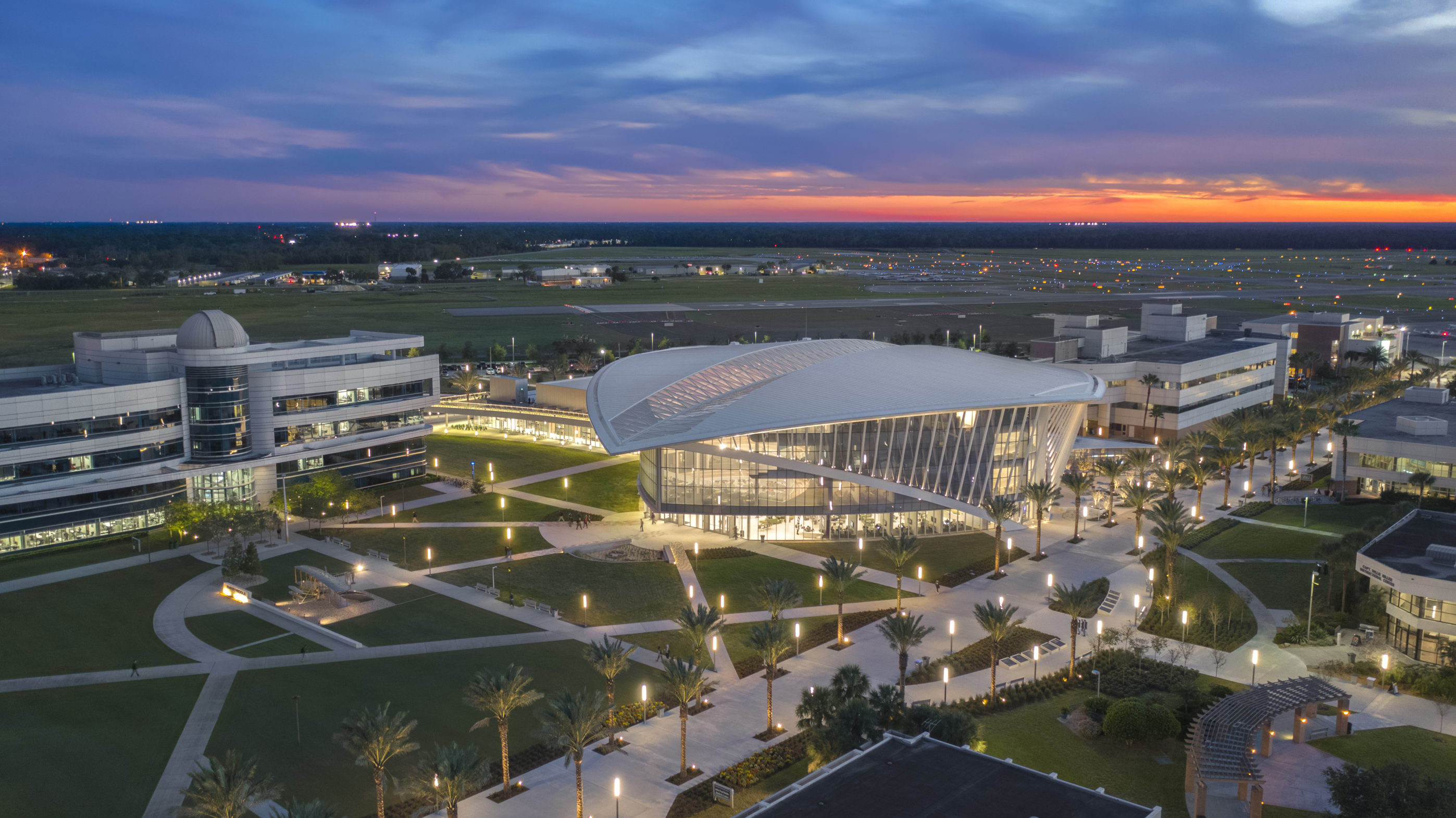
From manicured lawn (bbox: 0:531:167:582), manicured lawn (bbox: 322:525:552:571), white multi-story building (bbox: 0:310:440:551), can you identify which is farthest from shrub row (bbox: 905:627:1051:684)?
manicured lawn (bbox: 0:531:167:582)

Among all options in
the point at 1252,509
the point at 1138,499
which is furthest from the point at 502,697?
the point at 1252,509

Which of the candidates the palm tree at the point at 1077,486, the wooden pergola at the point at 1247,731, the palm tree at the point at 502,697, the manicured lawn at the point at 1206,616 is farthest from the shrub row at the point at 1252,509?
the palm tree at the point at 502,697

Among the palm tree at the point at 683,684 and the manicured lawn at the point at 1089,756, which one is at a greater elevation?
the palm tree at the point at 683,684

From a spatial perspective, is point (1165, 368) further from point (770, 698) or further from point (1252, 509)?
point (770, 698)

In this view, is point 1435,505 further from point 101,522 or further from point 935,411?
point 101,522

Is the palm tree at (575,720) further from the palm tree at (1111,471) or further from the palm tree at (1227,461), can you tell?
the palm tree at (1227,461)
